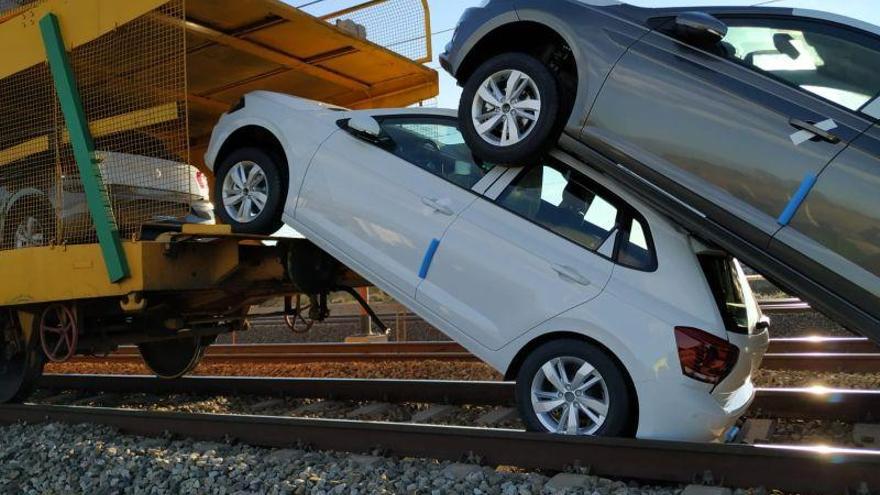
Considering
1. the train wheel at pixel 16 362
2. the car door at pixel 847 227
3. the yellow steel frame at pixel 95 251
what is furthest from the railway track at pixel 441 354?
the car door at pixel 847 227

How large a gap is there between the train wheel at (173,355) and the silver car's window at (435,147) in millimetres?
3631

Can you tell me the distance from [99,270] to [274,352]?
5.34 metres

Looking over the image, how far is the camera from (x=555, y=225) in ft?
15.5

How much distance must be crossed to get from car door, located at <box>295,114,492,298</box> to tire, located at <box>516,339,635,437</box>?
38.5 inches

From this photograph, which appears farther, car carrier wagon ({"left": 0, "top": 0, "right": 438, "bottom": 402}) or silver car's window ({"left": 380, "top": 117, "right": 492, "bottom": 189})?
car carrier wagon ({"left": 0, "top": 0, "right": 438, "bottom": 402})

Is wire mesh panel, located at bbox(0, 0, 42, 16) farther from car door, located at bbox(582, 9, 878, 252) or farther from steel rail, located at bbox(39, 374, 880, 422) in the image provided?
car door, located at bbox(582, 9, 878, 252)

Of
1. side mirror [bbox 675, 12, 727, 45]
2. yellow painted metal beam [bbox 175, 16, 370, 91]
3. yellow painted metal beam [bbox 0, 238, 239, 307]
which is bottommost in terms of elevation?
yellow painted metal beam [bbox 0, 238, 239, 307]

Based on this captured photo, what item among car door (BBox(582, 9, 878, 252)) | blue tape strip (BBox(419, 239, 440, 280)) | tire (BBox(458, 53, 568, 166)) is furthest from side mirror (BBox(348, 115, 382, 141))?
car door (BBox(582, 9, 878, 252))

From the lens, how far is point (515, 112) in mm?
4949

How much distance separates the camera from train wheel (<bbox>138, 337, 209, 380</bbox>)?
8055 millimetres

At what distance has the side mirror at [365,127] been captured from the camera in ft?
17.9

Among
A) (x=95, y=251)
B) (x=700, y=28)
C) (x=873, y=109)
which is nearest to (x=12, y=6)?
(x=95, y=251)

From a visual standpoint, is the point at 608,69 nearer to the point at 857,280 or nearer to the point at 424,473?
the point at 857,280

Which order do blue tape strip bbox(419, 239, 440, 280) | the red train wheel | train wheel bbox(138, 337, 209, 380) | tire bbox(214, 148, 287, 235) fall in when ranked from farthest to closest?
train wheel bbox(138, 337, 209, 380) → the red train wheel → tire bbox(214, 148, 287, 235) → blue tape strip bbox(419, 239, 440, 280)
